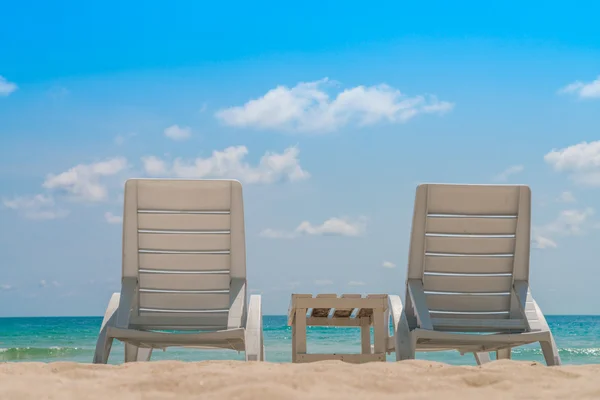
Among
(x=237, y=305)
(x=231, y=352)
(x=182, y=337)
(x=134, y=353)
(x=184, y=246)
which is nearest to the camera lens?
(x=182, y=337)

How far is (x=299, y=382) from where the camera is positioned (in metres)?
2.94

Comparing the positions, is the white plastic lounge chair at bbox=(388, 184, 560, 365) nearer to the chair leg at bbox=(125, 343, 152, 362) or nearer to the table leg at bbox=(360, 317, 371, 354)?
the table leg at bbox=(360, 317, 371, 354)

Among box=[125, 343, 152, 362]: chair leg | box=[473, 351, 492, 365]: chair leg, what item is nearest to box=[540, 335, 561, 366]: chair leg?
box=[473, 351, 492, 365]: chair leg

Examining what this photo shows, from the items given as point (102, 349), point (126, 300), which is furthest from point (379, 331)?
point (102, 349)

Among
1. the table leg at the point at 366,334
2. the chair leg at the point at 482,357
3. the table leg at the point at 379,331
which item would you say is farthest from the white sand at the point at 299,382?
the chair leg at the point at 482,357

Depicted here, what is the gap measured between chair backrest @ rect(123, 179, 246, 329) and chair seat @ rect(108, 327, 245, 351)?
41cm

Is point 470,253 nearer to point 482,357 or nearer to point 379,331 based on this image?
point 379,331

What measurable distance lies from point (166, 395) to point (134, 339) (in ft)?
7.71

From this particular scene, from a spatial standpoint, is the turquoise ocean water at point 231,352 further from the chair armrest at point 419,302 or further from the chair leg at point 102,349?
the chair leg at point 102,349

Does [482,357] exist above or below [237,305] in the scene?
below

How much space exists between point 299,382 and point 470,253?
2961mm

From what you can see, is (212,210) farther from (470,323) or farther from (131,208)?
(470,323)

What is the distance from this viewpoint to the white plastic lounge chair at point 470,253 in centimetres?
546

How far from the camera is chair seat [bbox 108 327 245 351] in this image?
485 centimetres
